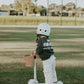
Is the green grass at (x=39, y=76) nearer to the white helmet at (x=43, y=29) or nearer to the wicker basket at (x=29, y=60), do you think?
the wicker basket at (x=29, y=60)

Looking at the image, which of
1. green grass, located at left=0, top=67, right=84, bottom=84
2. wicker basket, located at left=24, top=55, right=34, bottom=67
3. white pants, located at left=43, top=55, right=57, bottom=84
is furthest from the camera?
green grass, located at left=0, top=67, right=84, bottom=84

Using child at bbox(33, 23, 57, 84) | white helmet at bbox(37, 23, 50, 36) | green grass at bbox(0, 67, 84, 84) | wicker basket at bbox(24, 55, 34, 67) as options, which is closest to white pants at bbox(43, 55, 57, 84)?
child at bbox(33, 23, 57, 84)

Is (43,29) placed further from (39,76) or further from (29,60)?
(39,76)

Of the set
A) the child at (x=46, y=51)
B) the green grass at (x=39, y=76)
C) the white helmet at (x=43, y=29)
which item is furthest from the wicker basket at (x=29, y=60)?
the green grass at (x=39, y=76)

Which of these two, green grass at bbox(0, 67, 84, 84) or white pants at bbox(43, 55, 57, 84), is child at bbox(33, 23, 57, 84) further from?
green grass at bbox(0, 67, 84, 84)

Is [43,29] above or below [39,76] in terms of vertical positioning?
above

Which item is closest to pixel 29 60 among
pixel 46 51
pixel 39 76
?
pixel 46 51

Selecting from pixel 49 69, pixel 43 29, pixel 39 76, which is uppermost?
pixel 43 29

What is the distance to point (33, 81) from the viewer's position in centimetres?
537

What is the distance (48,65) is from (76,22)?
52.3 meters

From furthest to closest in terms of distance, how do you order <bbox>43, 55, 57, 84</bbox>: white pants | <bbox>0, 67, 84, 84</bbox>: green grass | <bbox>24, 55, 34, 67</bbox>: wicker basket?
<bbox>0, 67, 84, 84</bbox>: green grass, <bbox>43, 55, 57, 84</bbox>: white pants, <bbox>24, 55, 34, 67</bbox>: wicker basket

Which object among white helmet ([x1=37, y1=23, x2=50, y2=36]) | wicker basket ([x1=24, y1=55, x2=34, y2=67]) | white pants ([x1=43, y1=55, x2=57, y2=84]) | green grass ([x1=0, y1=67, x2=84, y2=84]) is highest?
white helmet ([x1=37, y1=23, x2=50, y2=36])

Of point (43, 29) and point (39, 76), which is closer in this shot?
point (43, 29)

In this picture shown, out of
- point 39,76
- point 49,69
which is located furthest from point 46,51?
point 39,76
